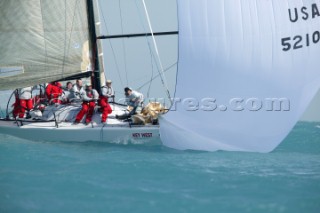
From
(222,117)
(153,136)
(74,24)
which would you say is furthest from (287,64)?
(74,24)

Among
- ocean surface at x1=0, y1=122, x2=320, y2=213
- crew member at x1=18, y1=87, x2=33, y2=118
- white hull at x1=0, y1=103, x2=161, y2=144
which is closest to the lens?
ocean surface at x1=0, y1=122, x2=320, y2=213

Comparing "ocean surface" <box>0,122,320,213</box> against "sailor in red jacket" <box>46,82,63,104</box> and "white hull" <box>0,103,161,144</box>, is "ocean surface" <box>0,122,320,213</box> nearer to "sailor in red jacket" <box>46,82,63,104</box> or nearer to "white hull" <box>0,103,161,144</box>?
"white hull" <box>0,103,161,144</box>

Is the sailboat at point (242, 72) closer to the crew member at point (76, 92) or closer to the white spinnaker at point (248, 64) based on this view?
the white spinnaker at point (248, 64)

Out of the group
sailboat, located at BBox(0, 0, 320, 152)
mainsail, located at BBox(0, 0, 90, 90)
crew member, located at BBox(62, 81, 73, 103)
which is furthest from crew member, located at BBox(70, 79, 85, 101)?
sailboat, located at BBox(0, 0, 320, 152)

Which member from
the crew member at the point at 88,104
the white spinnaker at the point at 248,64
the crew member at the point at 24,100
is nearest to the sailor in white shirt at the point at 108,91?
the crew member at the point at 88,104

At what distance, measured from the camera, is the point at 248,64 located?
548 inches

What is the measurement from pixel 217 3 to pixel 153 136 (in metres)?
4.51

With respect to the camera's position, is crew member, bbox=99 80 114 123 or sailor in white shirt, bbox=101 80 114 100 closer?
crew member, bbox=99 80 114 123

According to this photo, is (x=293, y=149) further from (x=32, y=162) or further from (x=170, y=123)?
(x=32, y=162)

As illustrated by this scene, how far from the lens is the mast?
61.1 ft

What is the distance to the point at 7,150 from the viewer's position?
51.5 ft

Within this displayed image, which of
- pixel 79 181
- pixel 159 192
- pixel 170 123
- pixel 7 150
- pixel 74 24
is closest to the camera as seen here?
pixel 159 192

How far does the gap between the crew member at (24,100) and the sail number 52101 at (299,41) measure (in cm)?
932

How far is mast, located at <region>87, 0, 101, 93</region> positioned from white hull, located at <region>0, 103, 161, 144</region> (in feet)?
5.28
